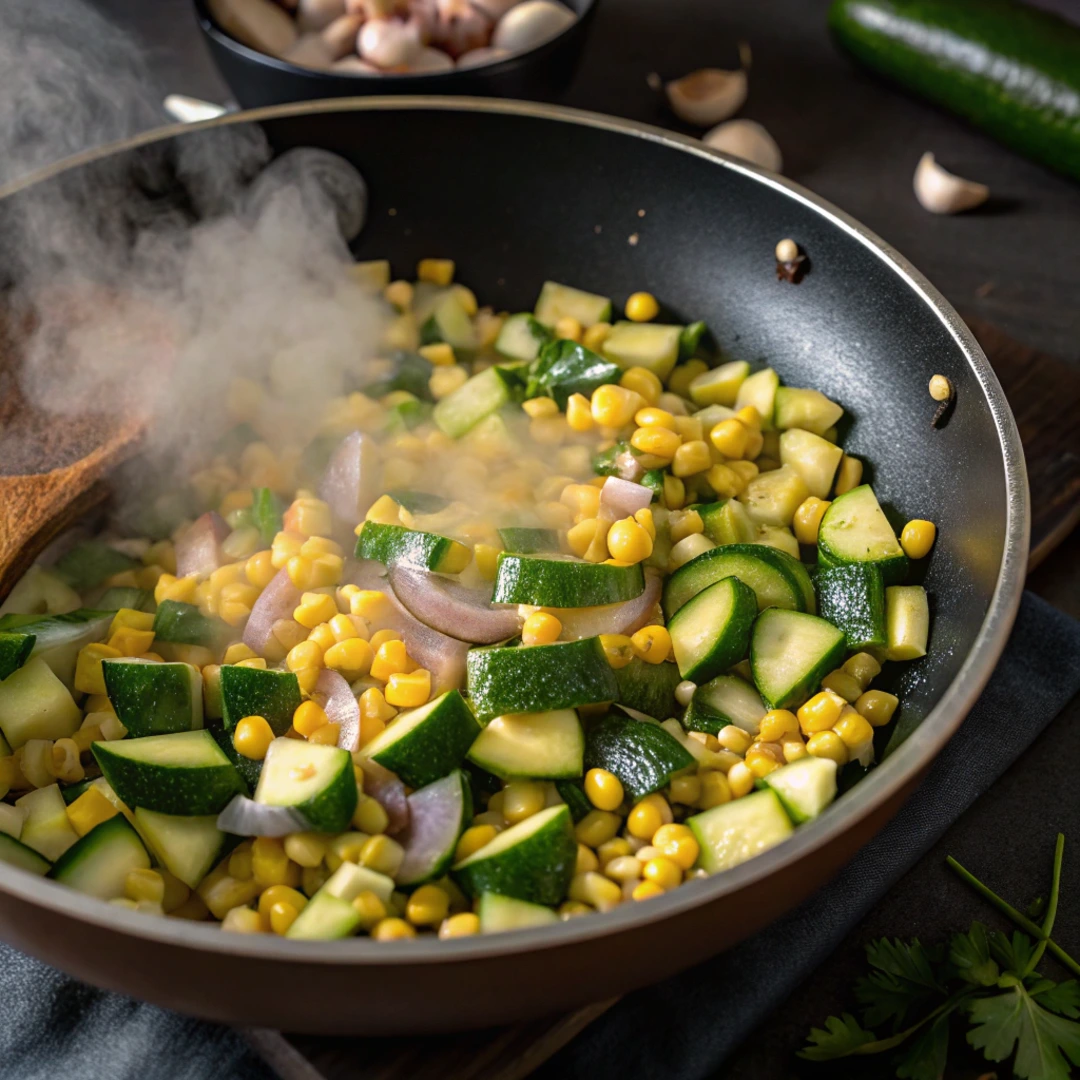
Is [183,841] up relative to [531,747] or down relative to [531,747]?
down

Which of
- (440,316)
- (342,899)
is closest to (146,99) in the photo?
(440,316)

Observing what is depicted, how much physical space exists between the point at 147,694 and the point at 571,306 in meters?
1.58

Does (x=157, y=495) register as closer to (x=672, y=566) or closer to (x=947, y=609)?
(x=672, y=566)

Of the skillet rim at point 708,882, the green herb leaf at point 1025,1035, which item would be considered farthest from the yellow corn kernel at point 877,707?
the green herb leaf at point 1025,1035

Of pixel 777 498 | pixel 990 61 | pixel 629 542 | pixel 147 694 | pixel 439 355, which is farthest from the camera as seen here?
pixel 990 61

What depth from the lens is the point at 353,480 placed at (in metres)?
2.71

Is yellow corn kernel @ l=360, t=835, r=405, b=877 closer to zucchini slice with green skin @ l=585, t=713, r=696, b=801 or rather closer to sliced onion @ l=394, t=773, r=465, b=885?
sliced onion @ l=394, t=773, r=465, b=885

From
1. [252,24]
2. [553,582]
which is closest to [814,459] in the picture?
[553,582]

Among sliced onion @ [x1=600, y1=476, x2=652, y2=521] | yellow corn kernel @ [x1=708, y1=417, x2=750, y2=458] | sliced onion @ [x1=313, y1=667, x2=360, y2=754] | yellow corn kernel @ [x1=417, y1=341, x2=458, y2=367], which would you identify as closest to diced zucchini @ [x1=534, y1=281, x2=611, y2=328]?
yellow corn kernel @ [x1=417, y1=341, x2=458, y2=367]

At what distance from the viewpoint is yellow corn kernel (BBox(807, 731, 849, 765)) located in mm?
2176

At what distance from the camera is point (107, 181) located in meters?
2.89

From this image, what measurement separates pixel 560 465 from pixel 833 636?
0.86 meters

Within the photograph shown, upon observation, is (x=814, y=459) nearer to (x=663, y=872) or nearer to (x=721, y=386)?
(x=721, y=386)

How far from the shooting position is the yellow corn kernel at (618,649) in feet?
7.57
